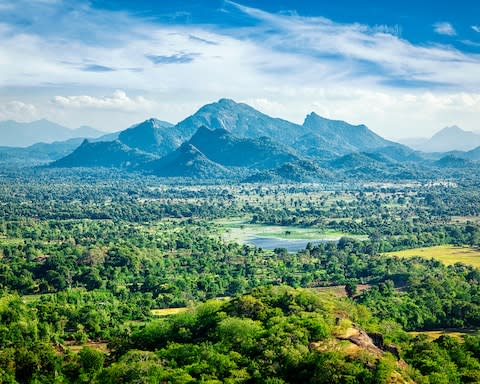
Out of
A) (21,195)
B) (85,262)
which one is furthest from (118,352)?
(21,195)

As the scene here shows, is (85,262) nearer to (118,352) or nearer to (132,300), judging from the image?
(132,300)

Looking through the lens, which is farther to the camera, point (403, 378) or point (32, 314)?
point (32, 314)

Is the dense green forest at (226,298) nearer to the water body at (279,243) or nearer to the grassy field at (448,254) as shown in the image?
the grassy field at (448,254)

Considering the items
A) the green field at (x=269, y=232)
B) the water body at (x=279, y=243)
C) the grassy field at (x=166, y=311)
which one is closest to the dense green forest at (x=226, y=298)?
the grassy field at (x=166, y=311)

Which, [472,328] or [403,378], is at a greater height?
[403,378]

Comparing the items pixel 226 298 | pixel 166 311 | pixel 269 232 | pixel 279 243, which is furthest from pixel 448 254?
pixel 166 311

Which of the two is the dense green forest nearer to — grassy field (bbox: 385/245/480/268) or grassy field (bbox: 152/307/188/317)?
grassy field (bbox: 152/307/188/317)

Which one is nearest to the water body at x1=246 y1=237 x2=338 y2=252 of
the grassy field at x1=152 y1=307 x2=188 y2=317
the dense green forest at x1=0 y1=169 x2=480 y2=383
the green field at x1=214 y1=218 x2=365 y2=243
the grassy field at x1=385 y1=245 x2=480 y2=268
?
the green field at x1=214 y1=218 x2=365 y2=243
